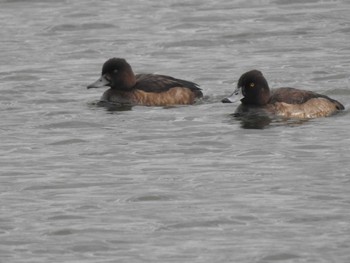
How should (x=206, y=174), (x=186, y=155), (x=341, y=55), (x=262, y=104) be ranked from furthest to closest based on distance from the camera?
(x=341, y=55) < (x=262, y=104) < (x=186, y=155) < (x=206, y=174)

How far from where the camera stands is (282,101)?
2058 cm

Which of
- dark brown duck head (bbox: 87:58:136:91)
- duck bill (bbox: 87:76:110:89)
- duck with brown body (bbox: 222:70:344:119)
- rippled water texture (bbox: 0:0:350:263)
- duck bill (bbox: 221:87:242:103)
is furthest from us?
duck bill (bbox: 87:76:110:89)

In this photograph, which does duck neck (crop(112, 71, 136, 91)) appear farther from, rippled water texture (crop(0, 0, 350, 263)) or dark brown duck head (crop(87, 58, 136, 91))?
rippled water texture (crop(0, 0, 350, 263))

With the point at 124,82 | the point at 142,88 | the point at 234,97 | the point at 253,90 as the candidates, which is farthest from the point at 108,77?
the point at 253,90

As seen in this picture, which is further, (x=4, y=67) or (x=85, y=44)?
(x=85, y=44)

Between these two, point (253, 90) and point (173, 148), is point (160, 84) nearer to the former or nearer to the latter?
point (253, 90)

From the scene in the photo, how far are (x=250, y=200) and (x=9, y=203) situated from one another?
7.63 ft

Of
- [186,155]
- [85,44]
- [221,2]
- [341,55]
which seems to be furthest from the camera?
[221,2]

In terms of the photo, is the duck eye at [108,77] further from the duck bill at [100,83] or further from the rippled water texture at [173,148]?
the rippled water texture at [173,148]

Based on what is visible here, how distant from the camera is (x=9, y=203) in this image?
15.7m

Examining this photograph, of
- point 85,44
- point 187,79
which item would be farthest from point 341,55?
point 85,44

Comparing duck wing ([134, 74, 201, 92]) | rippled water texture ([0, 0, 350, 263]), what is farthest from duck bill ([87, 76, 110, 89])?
duck wing ([134, 74, 201, 92])

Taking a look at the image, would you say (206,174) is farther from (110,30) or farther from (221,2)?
(221,2)

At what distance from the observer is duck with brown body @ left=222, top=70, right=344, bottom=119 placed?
67.1 feet
